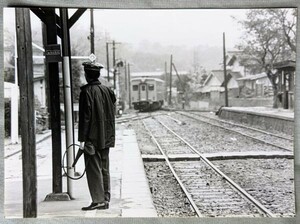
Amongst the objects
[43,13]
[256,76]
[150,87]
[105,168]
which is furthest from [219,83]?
[43,13]

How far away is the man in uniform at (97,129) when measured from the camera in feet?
6.13

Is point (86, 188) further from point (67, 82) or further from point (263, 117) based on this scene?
point (263, 117)

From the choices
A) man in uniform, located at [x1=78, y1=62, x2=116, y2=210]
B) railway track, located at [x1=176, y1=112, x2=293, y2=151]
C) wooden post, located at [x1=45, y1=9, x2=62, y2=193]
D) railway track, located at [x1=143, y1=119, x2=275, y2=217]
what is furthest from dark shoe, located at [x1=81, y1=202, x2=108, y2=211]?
railway track, located at [x1=176, y1=112, x2=293, y2=151]

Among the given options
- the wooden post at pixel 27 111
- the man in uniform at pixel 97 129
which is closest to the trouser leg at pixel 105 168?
the man in uniform at pixel 97 129

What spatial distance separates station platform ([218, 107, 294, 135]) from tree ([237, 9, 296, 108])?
0.04m

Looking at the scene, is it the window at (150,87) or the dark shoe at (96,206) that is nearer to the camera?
the dark shoe at (96,206)

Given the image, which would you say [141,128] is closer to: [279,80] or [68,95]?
[68,95]

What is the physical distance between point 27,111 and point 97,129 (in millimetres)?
219

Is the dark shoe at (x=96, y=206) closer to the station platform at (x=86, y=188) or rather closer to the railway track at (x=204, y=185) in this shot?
the station platform at (x=86, y=188)

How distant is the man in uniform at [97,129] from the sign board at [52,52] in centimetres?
9

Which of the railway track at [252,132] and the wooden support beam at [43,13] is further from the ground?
the wooden support beam at [43,13]

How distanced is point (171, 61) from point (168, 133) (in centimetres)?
23

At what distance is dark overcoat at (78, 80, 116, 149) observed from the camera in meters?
1.87

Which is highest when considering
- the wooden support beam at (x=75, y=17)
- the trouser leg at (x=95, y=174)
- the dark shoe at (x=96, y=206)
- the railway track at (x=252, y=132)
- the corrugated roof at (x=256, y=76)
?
the wooden support beam at (x=75, y=17)
